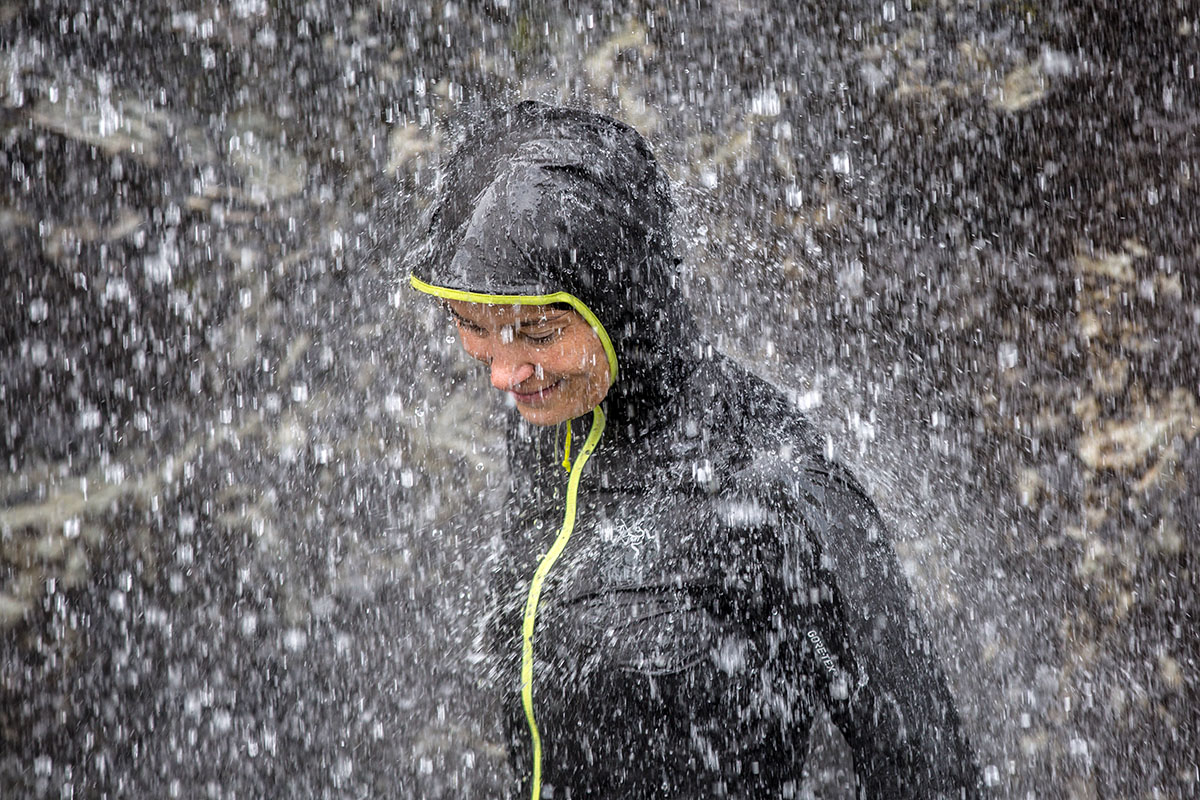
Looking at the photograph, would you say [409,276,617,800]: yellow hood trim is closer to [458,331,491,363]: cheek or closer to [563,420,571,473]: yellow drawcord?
[563,420,571,473]: yellow drawcord

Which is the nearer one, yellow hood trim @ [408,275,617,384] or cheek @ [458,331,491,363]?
yellow hood trim @ [408,275,617,384]

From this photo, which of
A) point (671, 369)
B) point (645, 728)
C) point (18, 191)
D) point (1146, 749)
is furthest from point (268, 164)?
point (1146, 749)

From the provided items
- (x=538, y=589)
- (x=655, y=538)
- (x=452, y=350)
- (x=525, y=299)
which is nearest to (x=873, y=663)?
(x=655, y=538)

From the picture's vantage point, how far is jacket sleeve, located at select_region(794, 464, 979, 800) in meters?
1.80

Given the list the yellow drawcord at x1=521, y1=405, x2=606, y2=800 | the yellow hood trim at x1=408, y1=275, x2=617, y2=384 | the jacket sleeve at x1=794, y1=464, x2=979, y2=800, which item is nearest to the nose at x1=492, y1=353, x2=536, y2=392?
the yellow hood trim at x1=408, y1=275, x2=617, y2=384

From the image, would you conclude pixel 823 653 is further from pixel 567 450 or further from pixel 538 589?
pixel 567 450

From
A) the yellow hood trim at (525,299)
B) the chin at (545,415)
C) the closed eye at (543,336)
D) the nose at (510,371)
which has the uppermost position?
the yellow hood trim at (525,299)

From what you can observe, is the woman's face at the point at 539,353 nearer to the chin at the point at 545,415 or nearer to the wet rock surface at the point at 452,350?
the chin at the point at 545,415

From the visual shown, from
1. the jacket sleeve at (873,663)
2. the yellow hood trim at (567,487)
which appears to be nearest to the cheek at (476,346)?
the yellow hood trim at (567,487)

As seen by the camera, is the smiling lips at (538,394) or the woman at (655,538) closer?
the woman at (655,538)

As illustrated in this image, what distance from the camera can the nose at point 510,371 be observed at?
1.85m

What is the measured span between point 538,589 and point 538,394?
16.4 inches

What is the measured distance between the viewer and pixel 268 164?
14.2 ft

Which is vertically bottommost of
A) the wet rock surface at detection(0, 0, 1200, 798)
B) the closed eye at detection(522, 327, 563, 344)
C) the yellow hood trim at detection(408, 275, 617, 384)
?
the wet rock surface at detection(0, 0, 1200, 798)
